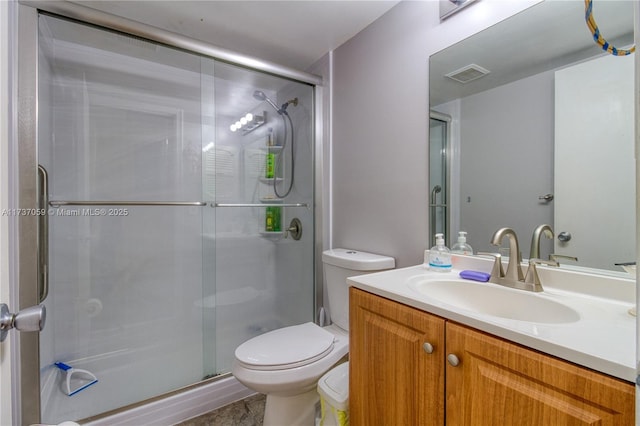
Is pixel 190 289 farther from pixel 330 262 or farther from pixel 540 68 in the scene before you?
pixel 540 68

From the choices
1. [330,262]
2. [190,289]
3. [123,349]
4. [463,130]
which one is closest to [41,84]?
[190,289]

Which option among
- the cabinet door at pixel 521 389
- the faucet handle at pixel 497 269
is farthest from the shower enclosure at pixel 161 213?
the cabinet door at pixel 521 389

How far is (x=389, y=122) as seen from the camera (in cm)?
149

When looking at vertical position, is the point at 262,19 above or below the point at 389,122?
above

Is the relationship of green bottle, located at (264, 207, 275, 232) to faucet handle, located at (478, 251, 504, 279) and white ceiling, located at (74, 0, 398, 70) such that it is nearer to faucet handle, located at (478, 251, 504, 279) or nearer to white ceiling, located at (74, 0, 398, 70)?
white ceiling, located at (74, 0, 398, 70)

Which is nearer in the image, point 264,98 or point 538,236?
point 538,236

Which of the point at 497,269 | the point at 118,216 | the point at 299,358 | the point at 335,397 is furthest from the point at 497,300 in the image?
the point at 118,216

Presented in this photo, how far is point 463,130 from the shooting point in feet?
4.00

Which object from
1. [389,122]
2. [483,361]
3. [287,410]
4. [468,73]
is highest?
[468,73]

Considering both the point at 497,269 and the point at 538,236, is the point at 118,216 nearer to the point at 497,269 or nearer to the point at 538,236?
the point at 497,269

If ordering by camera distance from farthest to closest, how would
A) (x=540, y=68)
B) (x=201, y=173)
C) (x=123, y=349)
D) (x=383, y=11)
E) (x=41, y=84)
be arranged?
(x=201, y=173) < (x=123, y=349) < (x=383, y=11) < (x=41, y=84) < (x=540, y=68)

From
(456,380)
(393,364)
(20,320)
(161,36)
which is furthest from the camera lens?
(161,36)

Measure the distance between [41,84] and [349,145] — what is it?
1.60m

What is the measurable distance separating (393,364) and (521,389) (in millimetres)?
335
